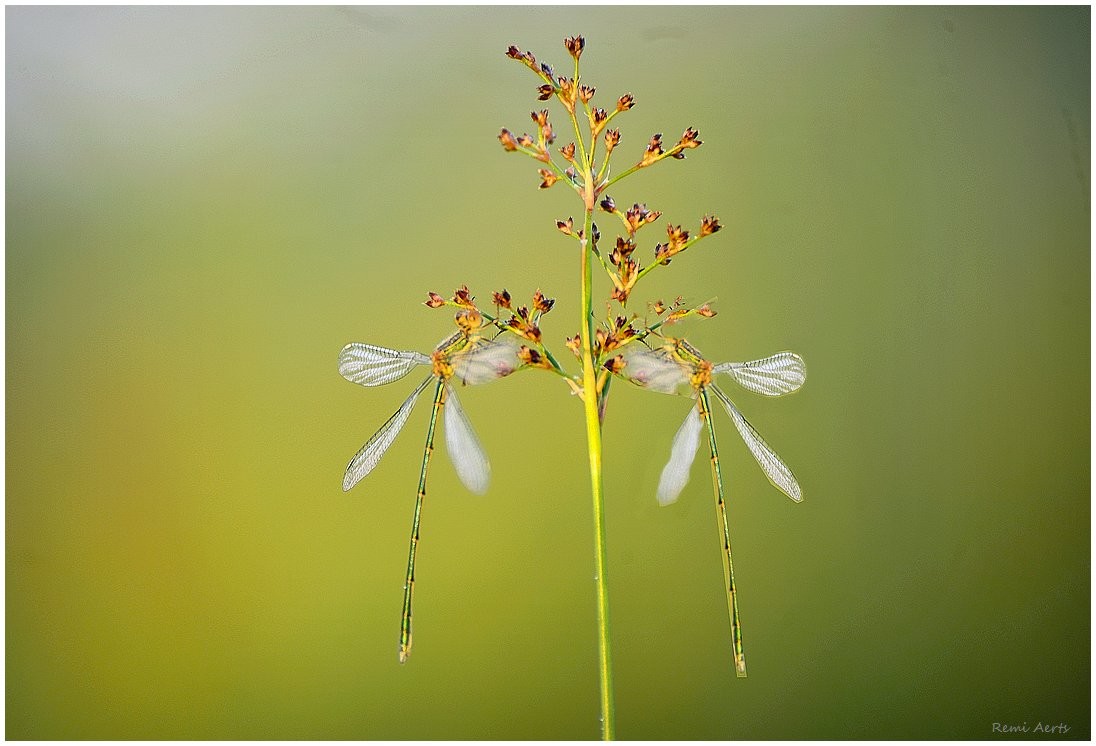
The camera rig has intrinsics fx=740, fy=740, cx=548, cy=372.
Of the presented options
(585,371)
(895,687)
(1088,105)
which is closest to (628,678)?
(895,687)

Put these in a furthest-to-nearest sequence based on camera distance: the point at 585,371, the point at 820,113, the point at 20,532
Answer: the point at 820,113 < the point at 20,532 < the point at 585,371

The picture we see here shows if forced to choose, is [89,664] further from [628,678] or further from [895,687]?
[895,687]

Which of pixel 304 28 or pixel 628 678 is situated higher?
pixel 304 28
